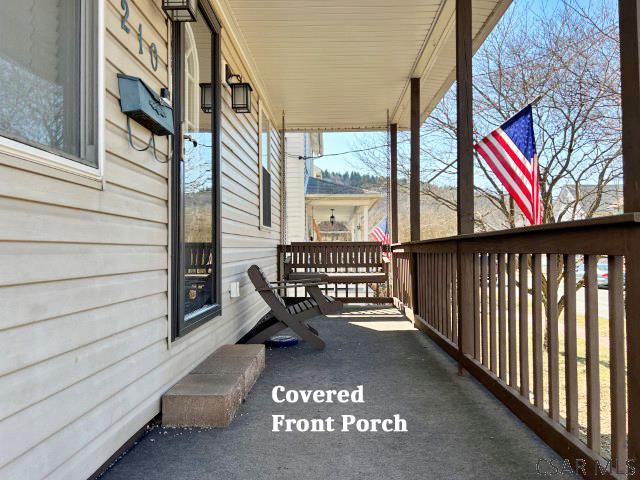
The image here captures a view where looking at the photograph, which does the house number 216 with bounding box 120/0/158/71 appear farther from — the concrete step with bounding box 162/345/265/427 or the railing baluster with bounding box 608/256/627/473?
the railing baluster with bounding box 608/256/627/473

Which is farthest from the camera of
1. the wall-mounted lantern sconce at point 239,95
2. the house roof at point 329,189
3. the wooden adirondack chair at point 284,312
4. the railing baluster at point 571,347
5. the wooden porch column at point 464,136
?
the house roof at point 329,189

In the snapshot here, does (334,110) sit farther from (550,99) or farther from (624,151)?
(624,151)

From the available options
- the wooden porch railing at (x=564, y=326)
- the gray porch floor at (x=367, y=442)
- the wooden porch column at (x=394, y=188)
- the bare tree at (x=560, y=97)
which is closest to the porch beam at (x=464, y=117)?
the wooden porch railing at (x=564, y=326)

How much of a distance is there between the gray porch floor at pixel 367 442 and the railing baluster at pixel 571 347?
0.74 feet

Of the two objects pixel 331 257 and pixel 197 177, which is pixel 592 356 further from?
pixel 331 257

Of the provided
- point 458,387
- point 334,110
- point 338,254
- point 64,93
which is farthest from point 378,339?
point 334,110

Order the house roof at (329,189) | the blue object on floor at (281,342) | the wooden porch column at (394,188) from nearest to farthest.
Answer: the blue object on floor at (281,342) < the wooden porch column at (394,188) < the house roof at (329,189)

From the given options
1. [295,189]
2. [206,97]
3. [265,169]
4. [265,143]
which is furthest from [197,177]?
[295,189]

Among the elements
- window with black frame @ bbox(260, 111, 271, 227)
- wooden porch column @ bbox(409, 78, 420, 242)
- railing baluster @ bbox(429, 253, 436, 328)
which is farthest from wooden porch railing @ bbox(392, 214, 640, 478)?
window with black frame @ bbox(260, 111, 271, 227)

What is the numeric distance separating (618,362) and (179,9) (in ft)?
8.12

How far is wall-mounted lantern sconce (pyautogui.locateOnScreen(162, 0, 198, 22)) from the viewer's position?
2529 millimetres

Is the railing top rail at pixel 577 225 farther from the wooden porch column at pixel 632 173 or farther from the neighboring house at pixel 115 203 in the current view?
the neighboring house at pixel 115 203

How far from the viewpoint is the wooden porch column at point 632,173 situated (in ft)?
4.63

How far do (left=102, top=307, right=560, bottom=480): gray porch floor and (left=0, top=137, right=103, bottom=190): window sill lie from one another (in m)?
1.07
